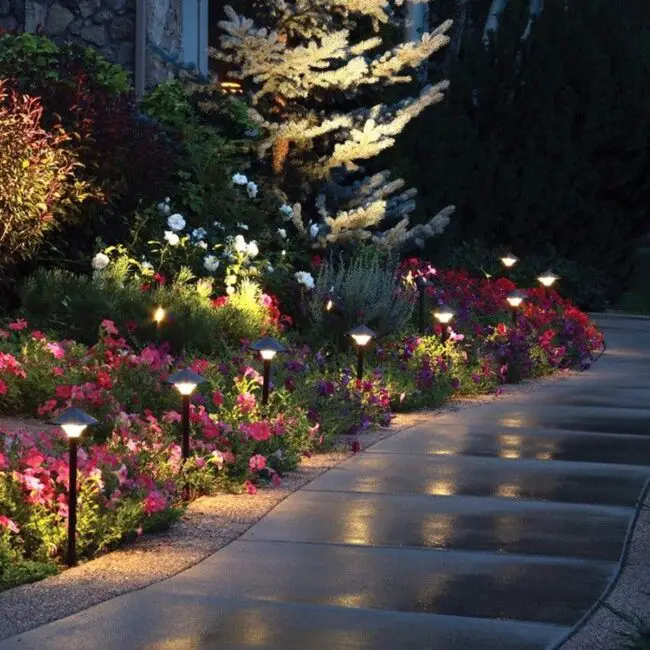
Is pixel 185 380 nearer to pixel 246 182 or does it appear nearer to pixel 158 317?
pixel 158 317

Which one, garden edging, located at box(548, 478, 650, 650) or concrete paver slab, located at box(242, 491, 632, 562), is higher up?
concrete paver slab, located at box(242, 491, 632, 562)

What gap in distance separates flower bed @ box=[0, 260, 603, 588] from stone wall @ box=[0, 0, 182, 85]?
158 inches

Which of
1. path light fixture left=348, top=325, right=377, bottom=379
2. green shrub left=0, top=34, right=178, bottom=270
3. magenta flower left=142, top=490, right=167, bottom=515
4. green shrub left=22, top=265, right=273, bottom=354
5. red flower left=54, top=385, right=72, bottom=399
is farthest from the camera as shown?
green shrub left=0, top=34, right=178, bottom=270

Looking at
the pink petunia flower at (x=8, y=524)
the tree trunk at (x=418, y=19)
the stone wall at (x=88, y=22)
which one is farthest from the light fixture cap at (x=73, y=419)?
the tree trunk at (x=418, y=19)

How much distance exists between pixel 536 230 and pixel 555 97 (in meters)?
2.20

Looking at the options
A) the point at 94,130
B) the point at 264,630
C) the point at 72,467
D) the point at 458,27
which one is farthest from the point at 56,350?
the point at 458,27

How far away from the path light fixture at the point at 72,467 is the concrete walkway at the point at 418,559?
0.59 m

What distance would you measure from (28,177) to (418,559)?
7.29 m

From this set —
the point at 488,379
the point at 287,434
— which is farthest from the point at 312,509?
the point at 488,379

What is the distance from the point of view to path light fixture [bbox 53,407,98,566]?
26.8 ft

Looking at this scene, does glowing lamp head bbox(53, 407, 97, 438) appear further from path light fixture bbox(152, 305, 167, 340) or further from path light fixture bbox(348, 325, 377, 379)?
path light fixture bbox(348, 325, 377, 379)

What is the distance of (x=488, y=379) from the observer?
16.0 m

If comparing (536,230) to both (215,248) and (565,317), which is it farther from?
(215,248)

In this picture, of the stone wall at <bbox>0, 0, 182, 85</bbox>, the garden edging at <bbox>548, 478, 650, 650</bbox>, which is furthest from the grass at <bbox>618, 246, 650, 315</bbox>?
the garden edging at <bbox>548, 478, 650, 650</bbox>
